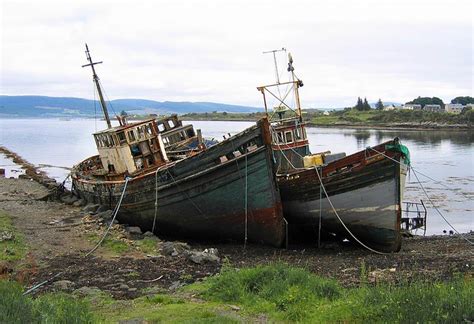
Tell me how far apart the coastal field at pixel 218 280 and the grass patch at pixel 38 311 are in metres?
0.02

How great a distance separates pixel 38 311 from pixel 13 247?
800 centimetres

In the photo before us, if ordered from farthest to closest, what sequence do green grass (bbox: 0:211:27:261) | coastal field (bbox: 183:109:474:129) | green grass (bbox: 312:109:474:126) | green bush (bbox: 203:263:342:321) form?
green grass (bbox: 312:109:474:126) → coastal field (bbox: 183:109:474:129) → green grass (bbox: 0:211:27:261) → green bush (bbox: 203:263:342:321)

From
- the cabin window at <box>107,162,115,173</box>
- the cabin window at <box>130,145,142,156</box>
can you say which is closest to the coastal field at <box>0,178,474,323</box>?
the cabin window at <box>107,162,115,173</box>

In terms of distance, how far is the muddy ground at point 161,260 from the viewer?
1106 cm

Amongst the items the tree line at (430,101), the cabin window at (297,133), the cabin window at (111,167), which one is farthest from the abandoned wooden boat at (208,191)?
the tree line at (430,101)

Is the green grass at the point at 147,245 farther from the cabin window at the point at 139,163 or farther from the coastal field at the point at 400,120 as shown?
the coastal field at the point at 400,120

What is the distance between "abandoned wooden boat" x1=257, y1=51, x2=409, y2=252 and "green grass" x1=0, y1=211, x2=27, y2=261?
8050 mm

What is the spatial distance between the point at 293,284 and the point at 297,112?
1271 centimetres

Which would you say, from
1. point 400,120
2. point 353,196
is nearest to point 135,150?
point 353,196

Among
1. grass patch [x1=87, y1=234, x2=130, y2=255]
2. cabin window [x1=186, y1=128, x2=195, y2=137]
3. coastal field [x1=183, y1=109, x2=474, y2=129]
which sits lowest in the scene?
coastal field [x1=183, y1=109, x2=474, y2=129]

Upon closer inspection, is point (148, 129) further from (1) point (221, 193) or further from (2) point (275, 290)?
(2) point (275, 290)

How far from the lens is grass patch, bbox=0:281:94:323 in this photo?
6.71 meters

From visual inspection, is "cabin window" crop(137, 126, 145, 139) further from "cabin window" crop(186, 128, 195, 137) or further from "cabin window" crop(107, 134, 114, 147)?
"cabin window" crop(186, 128, 195, 137)

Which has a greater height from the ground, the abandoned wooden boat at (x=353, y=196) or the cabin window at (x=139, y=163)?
the cabin window at (x=139, y=163)
